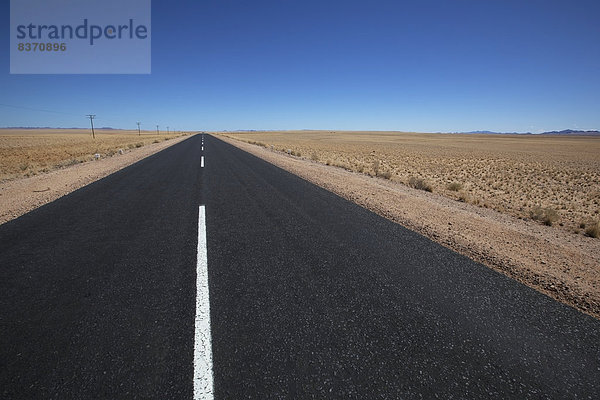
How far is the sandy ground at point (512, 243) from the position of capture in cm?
365

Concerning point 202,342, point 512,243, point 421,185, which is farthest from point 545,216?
point 202,342

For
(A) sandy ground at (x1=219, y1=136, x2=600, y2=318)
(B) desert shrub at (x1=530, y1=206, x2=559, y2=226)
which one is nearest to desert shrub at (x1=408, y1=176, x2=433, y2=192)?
(A) sandy ground at (x1=219, y1=136, x2=600, y2=318)

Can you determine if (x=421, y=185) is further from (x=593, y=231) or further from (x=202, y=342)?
(x=202, y=342)

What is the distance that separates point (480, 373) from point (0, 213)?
8.96 meters

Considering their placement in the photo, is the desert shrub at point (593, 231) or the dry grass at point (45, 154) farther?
the dry grass at point (45, 154)

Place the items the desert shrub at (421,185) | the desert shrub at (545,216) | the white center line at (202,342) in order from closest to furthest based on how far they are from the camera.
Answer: the white center line at (202,342), the desert shrub at (545,216), the desert shrub at (421,185)

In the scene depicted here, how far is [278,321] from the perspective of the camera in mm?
2648

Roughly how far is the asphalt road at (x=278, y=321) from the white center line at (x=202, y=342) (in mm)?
55

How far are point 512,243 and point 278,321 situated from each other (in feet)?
15.8

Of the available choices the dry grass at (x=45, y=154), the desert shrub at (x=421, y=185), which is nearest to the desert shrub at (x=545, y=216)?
the desert shrub at (x=421, y=185)

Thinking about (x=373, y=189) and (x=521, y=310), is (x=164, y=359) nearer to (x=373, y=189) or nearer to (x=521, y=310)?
(x=521, y=310)

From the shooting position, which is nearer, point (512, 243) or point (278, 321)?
point (278, 321)

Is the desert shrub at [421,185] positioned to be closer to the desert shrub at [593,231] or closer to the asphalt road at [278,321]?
the desert shrub at [593,231]

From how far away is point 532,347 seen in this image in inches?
97.0
